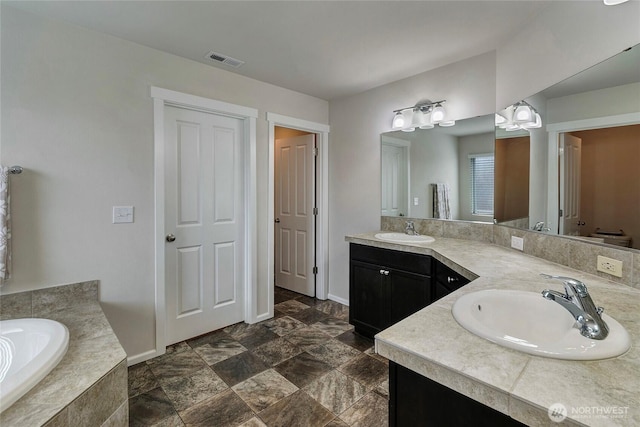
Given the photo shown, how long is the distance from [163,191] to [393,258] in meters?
1.87

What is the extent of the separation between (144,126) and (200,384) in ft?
6.13

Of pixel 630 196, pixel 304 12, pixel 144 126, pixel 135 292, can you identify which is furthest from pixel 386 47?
pixel 135 292

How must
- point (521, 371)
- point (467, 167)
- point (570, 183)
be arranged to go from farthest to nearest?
point (467, 167), point (570, 183), point (521, 371)

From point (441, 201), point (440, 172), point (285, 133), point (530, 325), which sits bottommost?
point (530, 325)

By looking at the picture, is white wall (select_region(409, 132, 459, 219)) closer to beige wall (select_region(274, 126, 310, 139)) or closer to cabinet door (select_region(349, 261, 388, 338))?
cabinet door (select_region(349, 261, 388, 338))

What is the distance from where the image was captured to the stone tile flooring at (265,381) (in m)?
1.72

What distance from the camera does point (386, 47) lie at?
7.46 ft

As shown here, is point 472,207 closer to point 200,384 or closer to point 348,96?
point 348,96

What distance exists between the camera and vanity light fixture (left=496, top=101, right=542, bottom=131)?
6.14ft

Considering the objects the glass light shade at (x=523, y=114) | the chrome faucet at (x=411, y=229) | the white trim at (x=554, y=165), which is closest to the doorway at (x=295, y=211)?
the chrome faucet at (x=411, y=229)

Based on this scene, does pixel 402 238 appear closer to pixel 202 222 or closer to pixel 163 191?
pixel 202 222

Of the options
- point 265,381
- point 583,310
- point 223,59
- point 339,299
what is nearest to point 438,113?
point 223,59

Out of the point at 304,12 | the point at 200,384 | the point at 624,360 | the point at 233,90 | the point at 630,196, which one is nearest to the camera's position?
the point at 624,360

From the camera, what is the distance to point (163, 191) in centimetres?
235
